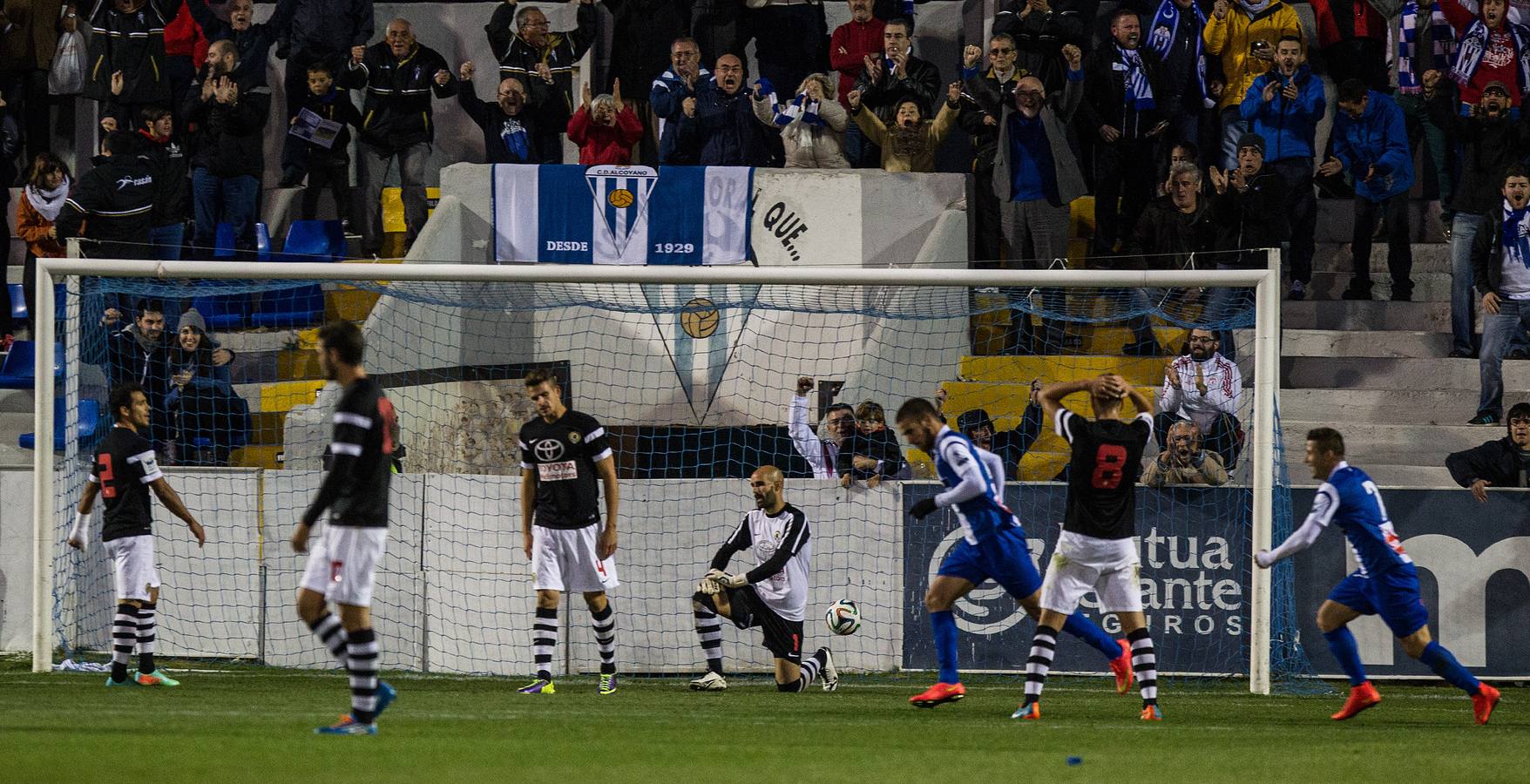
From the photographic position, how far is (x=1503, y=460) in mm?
13578

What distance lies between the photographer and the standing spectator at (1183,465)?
13.5 m

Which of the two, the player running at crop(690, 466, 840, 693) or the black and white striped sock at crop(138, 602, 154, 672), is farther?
the player running at crop(690, 466, 840, 693)

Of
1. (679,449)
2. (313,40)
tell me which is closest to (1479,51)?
(679,449)

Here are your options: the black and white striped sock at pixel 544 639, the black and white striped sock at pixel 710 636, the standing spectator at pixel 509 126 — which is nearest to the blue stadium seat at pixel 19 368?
the standing spectator at pixel 509 126

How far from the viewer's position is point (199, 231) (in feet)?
56.9

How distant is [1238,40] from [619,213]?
6261 mm

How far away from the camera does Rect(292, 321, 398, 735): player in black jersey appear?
26.4 ft

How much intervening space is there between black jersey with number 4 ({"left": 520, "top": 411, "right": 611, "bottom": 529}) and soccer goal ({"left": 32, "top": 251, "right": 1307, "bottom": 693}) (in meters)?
1.35

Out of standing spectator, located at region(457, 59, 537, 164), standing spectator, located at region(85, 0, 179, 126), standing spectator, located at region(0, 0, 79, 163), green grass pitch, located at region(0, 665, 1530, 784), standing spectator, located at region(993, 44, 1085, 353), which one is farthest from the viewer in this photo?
standing spectator, located at region(0, 0, 79, 163)

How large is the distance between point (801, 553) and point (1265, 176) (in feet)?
20.7


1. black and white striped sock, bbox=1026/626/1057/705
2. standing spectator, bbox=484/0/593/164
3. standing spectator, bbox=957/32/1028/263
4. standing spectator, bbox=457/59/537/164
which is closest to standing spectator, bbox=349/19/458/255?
standing spectator, bbox=457/59/537/164

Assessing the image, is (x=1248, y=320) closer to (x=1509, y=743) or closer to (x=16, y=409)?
(x=1509, y=743)

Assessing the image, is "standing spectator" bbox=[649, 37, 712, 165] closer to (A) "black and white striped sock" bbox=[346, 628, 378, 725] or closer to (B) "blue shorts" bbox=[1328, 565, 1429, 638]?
(B) "blue shorts" bbox=[1328, 565, 1429, 638]

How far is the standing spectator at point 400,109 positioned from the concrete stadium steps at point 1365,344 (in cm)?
873
